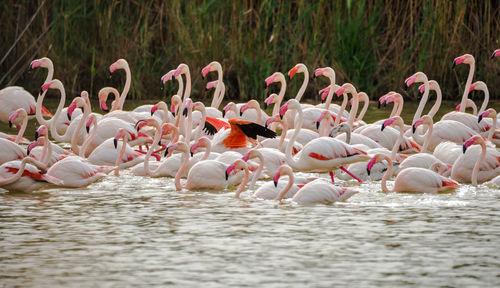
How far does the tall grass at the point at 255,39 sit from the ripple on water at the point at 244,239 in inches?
239

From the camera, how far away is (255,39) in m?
13.2

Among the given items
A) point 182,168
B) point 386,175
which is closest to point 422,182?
point 386,175

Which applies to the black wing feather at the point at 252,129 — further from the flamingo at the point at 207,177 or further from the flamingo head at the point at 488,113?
the flamingo head at the point at 488,113

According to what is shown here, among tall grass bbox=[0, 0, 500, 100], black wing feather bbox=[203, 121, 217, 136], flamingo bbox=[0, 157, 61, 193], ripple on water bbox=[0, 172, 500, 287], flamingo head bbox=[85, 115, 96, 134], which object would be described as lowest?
ripple on water bbox=[0, 172, 500, 287]

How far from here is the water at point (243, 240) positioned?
15.0 ft

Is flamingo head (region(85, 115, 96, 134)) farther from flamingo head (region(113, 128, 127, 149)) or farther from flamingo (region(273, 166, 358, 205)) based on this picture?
flamingo (region(273, 166, 358, 205))

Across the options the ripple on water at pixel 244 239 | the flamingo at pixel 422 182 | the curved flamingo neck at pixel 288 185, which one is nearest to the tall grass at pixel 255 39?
the flamingo at pixel 422 182

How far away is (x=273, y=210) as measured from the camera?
6332 mm

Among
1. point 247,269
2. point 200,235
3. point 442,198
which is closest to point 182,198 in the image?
point 200,235

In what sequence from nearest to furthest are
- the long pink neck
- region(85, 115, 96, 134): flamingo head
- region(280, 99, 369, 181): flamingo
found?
the long pink neck
region(280, 99, 369, 181): flamingo
region(85, 115, 96, 134): flamingo head

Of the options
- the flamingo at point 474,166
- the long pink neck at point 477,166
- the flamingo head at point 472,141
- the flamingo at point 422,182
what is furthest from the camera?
the flamingo at point 474,166

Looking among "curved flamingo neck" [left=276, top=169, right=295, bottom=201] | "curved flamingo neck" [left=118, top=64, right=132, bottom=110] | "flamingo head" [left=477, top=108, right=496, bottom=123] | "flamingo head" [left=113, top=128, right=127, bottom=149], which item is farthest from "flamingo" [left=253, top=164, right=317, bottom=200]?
"curved flamingo neck" [left=118, top=64, right=132, bottom=110]

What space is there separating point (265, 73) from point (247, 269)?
28.4 ft

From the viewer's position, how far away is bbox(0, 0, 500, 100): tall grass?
1291 cm
